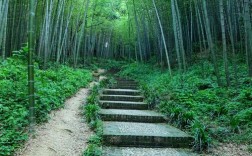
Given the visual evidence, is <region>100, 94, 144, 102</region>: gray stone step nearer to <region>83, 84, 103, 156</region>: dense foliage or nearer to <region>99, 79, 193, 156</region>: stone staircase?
<region>99, 79, 193, 156</region>: stone staircase

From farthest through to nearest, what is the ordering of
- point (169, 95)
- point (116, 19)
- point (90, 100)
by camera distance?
point (116, 19)
point (169, 95)
point (90, 100)

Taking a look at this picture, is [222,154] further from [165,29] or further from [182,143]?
[165,29]

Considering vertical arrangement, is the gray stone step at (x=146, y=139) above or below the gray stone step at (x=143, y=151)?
above

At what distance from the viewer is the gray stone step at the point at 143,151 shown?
3811 mm

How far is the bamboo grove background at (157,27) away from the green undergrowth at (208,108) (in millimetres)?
757

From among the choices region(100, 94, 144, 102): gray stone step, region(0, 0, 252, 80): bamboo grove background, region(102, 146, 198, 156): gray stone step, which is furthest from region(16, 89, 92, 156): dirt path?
region(100, 94, 144, 102): gray stone step

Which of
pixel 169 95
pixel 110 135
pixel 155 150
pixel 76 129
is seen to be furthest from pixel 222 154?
pixel 169 95

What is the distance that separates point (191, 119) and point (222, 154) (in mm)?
1310

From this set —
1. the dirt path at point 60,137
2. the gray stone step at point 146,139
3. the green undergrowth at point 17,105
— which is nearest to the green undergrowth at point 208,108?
the gray stone step at point 146,139

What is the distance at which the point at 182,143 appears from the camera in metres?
4.28

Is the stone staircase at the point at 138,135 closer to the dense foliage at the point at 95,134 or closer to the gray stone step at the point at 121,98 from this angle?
the dense foliage at the point at 95,134

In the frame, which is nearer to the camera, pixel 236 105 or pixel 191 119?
pixel 191 119

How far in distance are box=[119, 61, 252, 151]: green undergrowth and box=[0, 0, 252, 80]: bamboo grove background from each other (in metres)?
0.76

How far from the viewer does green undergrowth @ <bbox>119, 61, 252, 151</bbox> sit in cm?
429
